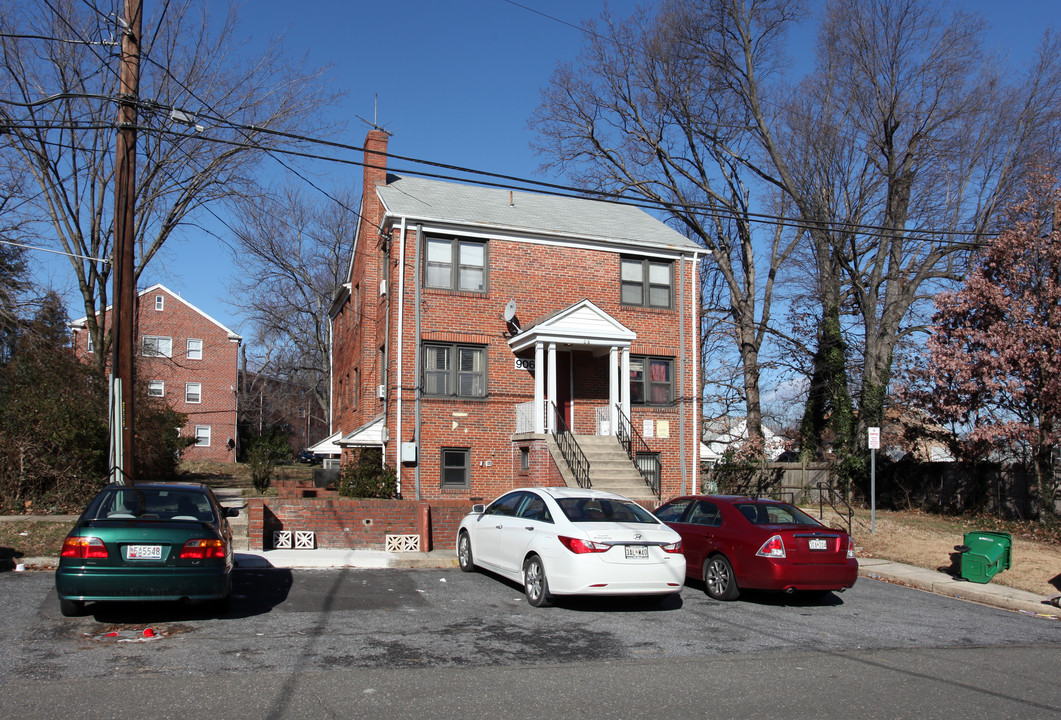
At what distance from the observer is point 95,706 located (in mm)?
5918

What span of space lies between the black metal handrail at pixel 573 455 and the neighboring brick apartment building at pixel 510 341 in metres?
0.18

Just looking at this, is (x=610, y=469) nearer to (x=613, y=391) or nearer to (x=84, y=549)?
(x=613, y=391)

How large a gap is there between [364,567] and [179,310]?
39923 millimetres

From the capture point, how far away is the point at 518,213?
24422mm

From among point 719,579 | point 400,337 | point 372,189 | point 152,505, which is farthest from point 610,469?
point 152,505

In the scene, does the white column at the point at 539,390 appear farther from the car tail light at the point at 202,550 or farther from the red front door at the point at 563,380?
the car tail light at the point at 202,550

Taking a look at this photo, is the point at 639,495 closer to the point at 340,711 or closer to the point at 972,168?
the point at 340,711

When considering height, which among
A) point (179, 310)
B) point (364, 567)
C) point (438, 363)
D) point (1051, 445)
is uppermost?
point (179, 310)

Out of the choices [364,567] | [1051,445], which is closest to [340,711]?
[364,567]

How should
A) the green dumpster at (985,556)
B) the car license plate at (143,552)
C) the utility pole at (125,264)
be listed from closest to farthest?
the car license plate at (143,552), the utility pole at (125,264), the green dumpster at (985,556)

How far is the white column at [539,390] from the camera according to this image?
21141 mm

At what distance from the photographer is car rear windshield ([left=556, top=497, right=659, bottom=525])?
10.9 m

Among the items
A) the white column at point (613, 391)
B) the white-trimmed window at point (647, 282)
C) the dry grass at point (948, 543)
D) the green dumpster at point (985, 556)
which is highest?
the white-trimmed window at point (647, 282)

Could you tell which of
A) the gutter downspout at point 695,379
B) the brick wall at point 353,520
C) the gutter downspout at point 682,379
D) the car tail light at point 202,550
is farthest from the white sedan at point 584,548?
the gutter downspout at point 695,379
